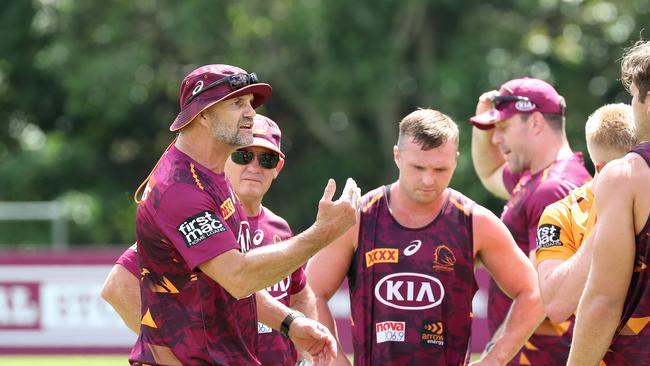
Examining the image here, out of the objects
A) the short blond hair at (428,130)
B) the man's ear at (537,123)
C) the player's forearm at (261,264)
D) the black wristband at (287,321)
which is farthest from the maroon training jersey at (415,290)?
the man's ear at (537,123)

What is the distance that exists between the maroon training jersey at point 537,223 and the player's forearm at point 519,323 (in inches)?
29.2

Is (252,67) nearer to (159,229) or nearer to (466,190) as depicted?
(466,190)

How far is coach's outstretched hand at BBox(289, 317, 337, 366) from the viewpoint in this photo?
17.6ft

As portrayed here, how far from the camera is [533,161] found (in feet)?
23.7

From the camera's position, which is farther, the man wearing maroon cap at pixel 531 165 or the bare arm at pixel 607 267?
the man wearing maroon cap at pixel 531 165

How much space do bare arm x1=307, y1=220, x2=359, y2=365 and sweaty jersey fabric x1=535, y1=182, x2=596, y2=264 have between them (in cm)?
104

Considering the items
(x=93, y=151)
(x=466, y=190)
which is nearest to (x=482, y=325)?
(x=466, y=190)

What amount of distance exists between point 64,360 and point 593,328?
12174mm

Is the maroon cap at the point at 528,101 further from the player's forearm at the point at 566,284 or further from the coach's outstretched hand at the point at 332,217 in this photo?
the coach's outstretched hand at the point at 332,217

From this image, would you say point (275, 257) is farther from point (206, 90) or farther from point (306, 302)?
point (306, 302)

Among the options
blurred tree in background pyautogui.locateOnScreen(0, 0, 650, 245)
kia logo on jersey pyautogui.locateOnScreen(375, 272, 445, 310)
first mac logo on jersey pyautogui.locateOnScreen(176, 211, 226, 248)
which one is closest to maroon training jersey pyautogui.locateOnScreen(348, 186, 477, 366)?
kia logo on jersey pyautogui.locateOnScreen(375, 272, 445, 310)

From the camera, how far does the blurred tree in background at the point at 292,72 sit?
23344 mm

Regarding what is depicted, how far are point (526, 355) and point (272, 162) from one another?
1942mm

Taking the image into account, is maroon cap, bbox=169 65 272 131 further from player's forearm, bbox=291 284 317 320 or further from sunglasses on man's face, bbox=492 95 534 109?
sunglasses on man's face, bbox=492 95 534 109
